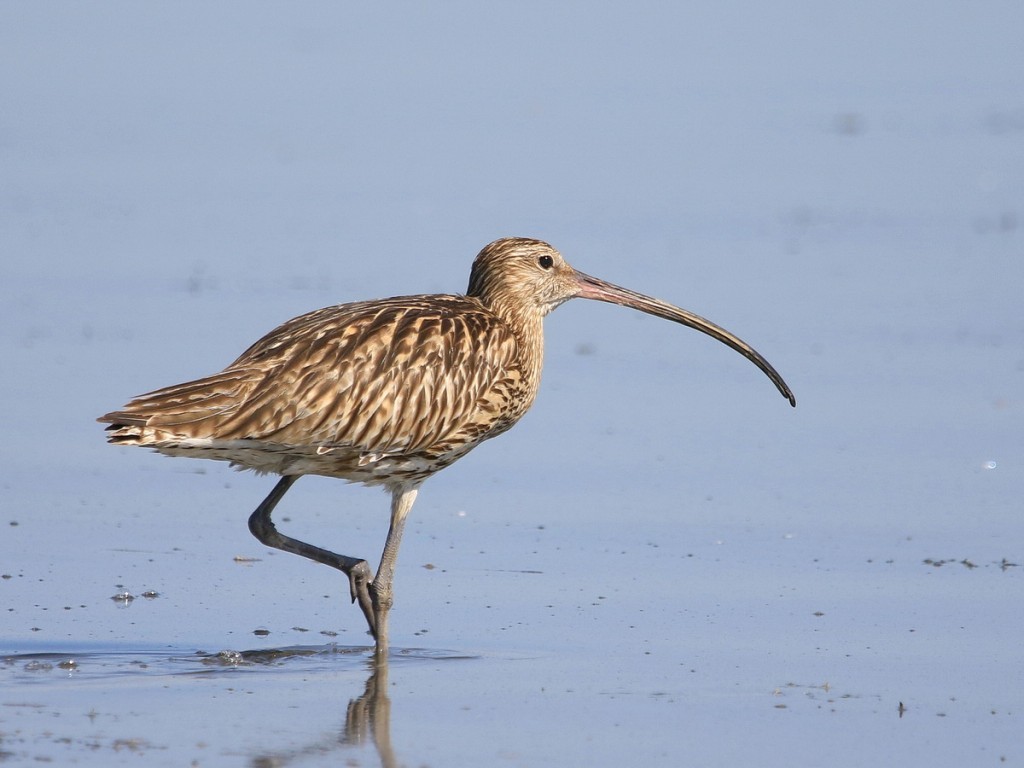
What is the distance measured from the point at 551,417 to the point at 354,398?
3732 millimetres

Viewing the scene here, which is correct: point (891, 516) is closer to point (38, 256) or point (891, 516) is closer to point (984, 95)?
point (38, 256)

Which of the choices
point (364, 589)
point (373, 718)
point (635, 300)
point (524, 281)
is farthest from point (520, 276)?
point (373, 718)

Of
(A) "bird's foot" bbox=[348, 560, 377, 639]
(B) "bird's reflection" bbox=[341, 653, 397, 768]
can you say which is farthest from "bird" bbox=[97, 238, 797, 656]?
(B) "bird's reflection" bbox=[341, 653, 397, 768]

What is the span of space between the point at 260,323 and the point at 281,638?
511 centimetres

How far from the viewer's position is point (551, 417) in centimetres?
1198

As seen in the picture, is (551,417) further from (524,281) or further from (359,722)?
(359,722)

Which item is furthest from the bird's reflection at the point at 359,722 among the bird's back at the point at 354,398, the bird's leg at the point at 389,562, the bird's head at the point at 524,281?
the bird's head at the point at 524,281

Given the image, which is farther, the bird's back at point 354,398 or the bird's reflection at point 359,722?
the bird's back at point 354,398

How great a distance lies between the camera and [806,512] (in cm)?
1027

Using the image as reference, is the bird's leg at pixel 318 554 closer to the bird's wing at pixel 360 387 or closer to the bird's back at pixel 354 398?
the bird's back at pixel 354 398

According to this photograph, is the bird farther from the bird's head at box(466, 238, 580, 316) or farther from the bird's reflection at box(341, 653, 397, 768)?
the bird's reflection at box(341, 653, 397, 768)

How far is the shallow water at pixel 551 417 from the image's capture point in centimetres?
755

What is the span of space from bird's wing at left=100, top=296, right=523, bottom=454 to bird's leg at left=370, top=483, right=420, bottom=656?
35cm

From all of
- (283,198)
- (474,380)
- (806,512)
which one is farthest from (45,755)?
(283,198)
